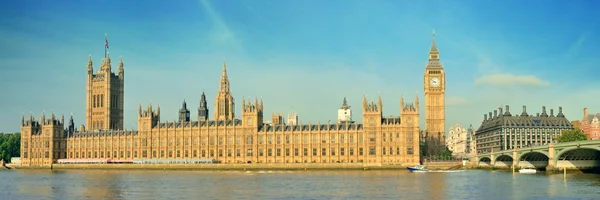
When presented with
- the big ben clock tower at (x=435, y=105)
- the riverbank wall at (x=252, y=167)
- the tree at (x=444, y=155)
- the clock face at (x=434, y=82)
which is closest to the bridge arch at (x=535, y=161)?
the riverbank wall at (x=252, y=167)

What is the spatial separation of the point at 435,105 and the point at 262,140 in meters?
42.3

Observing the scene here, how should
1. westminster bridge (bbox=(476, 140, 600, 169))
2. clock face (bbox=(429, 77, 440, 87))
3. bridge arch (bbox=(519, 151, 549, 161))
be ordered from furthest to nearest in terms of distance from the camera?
clock face (bbox=(429, 77, 440, 87)) < bridge arch (bbox=(519, 151, 549, 161)) < westminster bridge (bbox=(476, 140, 600, 169))

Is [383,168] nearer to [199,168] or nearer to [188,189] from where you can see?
[199,168]

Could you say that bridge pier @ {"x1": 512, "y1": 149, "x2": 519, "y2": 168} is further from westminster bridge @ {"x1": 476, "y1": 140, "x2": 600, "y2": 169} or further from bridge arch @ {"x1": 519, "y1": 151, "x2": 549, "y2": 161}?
bridge arch @ {"x1": 519, "y1": 151, "x2": 549, "y2": 161}

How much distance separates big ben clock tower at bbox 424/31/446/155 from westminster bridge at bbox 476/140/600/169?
24287 millimetres

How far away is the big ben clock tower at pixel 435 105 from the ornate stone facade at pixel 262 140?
707 inches

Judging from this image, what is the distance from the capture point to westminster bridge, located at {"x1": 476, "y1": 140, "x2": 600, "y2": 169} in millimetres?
113688

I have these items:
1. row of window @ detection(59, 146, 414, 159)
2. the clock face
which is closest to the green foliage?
the clock face

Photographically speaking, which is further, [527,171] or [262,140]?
[262,140]

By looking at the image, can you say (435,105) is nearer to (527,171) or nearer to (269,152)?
(269,152)

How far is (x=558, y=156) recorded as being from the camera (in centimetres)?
12188

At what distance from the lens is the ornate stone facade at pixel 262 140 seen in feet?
541

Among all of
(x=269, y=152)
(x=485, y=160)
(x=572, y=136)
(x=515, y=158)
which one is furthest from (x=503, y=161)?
(x=269, y=152)

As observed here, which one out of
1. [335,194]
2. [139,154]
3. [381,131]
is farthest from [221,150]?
[335,194]
